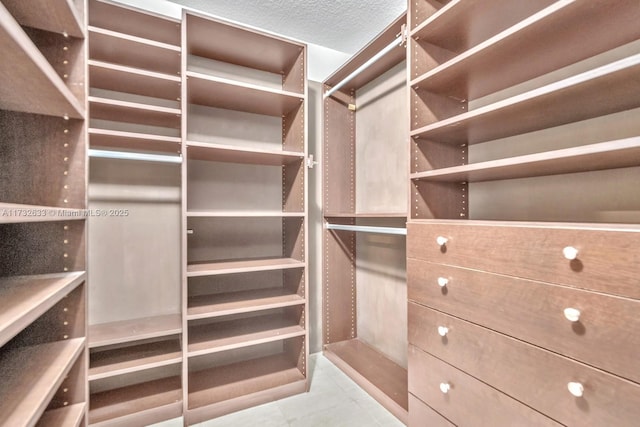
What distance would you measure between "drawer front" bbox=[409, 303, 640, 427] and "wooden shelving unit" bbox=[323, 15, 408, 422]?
75 cm

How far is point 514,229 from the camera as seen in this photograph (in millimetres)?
1006

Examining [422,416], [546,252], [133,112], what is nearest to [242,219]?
[133,112]

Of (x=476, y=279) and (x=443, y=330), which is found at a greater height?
(x=476, y=279)

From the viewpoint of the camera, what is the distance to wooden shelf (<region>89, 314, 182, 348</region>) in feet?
5.07

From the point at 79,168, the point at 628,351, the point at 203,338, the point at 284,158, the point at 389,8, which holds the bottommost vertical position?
the point at 203,338

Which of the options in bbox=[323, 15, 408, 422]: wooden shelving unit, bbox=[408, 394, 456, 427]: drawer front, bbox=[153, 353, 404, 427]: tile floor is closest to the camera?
bbox=[408, 394, 456, 427]: drawer front

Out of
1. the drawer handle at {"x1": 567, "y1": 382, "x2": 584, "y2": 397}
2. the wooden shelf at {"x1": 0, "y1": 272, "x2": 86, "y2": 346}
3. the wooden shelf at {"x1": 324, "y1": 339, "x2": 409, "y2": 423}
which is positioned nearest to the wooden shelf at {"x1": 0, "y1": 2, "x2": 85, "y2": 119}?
the wooden shelf at {"x1": 0, "y1": 272, "x2": 86, "y2": 346}

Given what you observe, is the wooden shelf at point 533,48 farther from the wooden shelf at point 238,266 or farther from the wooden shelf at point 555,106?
the wooden shelf at point 238,266

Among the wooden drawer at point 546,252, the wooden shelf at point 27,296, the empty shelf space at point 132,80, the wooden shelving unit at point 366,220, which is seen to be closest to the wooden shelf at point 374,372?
the wooden shelving unit at point 366,220

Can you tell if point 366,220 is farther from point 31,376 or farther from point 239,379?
point 31,376

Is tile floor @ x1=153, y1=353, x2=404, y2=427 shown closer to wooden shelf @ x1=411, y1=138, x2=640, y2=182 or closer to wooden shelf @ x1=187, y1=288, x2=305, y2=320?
→ wooden shelf @ x1=187, y1=288, x2=305, y2=320

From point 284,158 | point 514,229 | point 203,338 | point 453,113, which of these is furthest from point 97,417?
point 453,113

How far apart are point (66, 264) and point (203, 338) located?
870 mm

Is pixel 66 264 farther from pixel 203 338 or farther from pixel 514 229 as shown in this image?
pixel 514 229
